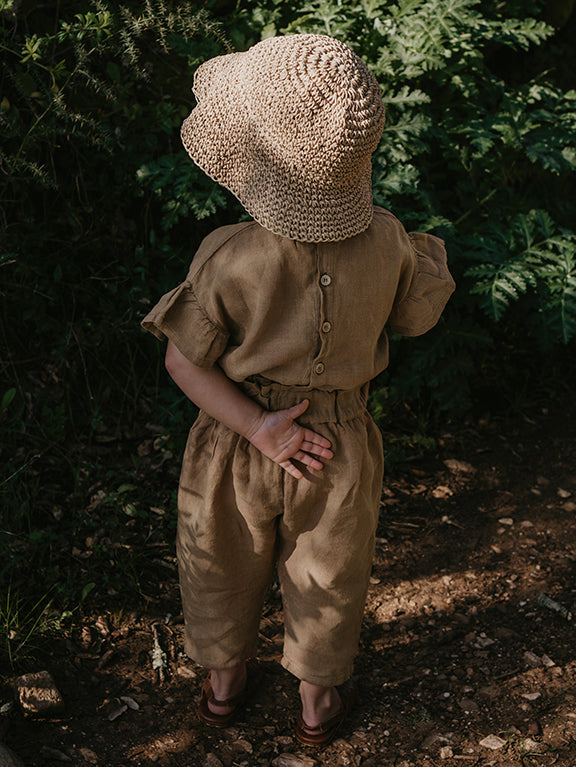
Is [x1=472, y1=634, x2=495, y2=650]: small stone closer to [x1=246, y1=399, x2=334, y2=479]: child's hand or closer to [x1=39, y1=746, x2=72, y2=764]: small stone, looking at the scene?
[x1=246, y1=399, x2=334, y2=479]: child's hand

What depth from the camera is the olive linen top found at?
1.73 metres

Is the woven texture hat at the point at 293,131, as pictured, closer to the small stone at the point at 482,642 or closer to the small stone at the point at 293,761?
the small stone at the point at 293,761

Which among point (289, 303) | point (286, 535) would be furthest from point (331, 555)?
point (289, 303)

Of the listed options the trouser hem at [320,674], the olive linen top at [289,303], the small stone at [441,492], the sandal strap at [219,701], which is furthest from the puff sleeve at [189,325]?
the small stone at [441,492]

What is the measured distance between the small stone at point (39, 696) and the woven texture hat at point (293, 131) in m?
1.66

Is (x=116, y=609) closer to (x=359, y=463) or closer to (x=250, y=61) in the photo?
(x=359, y=463)

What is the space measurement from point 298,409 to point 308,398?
5cm

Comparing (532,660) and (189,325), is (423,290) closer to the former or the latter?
(189,325)

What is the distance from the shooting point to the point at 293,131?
1.57 m

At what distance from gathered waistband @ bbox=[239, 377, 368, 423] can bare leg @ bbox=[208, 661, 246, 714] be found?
0.93 m

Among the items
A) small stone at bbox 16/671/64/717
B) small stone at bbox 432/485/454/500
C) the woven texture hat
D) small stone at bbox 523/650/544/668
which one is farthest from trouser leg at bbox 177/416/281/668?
small stone at bbox 432/485/454/500

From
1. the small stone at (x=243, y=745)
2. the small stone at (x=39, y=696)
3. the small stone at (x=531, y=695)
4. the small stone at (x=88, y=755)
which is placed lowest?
the small stone at (x=531, y=695)

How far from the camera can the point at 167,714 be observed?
250cm

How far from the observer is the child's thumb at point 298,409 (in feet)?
6.26
